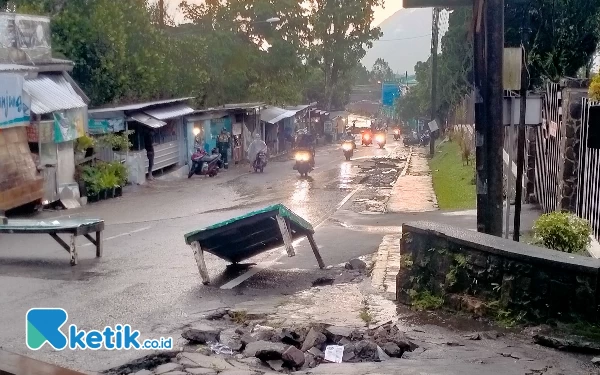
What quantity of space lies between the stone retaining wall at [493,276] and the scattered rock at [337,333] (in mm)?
1373

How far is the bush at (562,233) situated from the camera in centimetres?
934

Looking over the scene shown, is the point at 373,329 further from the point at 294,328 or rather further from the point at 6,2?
the point at 6,2

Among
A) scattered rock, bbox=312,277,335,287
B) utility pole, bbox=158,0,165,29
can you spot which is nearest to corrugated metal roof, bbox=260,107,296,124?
utility pole, bbox=158,0,165,29

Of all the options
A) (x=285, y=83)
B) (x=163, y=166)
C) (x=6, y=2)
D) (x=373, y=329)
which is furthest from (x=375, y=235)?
(x=285, y=83)

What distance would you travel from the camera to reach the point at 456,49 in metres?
40.5

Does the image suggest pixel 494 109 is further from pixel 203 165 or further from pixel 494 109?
pixel 203 165

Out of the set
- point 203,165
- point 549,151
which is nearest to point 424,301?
point 549,151

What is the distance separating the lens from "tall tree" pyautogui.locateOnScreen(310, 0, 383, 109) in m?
63.8

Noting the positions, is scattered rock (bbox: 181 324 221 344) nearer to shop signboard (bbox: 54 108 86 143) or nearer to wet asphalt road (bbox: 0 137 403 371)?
wet asphalt road (bbox: 0 137 403 371)

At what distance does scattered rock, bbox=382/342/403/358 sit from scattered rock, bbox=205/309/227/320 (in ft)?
7.76

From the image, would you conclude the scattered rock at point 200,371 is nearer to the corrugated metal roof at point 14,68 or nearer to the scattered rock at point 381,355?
the scattered rock at point 381,355

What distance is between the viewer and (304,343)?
692cm

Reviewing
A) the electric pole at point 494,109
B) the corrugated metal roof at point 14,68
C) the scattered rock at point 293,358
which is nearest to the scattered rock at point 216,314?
the scattered rock at point 293,358

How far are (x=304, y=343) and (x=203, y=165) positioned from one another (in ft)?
84.2
